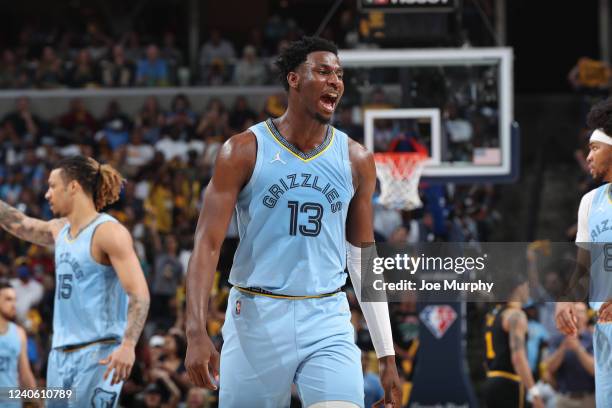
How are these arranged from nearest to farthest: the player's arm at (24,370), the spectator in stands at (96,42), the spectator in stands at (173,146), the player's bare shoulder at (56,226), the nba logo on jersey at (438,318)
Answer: the player's bare shoulder at (56,226) < the player's arm at (24,370) < the nba logo on jersey at (438,318) < the spectator in stands at (173,146) < the spectator in stands at (96,42)

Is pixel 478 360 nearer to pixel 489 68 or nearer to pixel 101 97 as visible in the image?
pixel 489 68

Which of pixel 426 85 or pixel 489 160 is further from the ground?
pixel 426 85

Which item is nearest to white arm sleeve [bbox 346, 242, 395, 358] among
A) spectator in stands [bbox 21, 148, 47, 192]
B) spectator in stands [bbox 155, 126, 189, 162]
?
spectator in stands [bbox 21, 148, 47, 192]

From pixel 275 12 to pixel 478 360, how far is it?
9.92m

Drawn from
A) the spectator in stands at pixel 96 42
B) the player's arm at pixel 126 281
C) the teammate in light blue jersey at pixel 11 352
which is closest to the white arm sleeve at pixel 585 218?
the player's arm at pixel 126 281

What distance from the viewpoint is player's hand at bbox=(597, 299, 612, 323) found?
5.55 meters

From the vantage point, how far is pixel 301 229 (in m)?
4.92

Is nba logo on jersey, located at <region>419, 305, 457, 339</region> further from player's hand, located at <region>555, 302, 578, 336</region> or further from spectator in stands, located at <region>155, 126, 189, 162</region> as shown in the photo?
spectator in stands, located at <region>155, 126, 189, 162</region>

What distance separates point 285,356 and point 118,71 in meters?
14.9

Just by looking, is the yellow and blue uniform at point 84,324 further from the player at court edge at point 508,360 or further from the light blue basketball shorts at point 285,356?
the player at court edge at point 508,360

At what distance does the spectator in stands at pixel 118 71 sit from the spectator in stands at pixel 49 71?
0.84 meters

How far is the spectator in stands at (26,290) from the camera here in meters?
13.4

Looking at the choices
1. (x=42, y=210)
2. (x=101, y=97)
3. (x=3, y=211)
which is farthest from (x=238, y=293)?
(x=101, y=97)

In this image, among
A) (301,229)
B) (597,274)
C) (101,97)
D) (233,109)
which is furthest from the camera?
(101,97)
